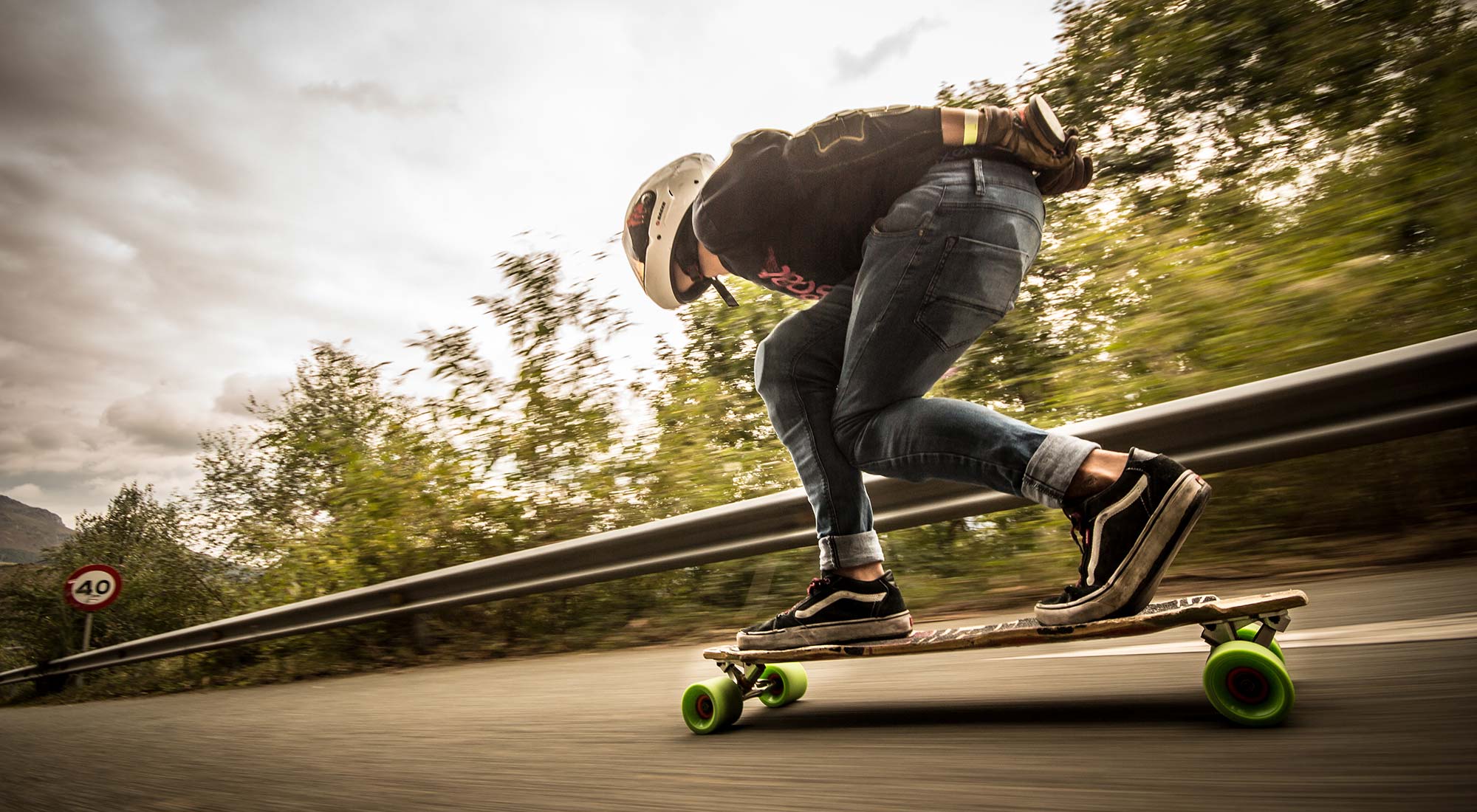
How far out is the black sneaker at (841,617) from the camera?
1.79 m

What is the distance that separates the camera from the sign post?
971 cm

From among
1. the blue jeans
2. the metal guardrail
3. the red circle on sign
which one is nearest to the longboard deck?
the blue jeans

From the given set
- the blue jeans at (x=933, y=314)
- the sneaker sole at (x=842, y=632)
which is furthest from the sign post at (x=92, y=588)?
the blue jeans at (x=933, y=314)

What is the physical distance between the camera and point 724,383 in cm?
507

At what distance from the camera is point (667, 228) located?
2.05 metres

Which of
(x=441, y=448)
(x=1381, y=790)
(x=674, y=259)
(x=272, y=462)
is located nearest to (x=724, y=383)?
(x=441, y=448)

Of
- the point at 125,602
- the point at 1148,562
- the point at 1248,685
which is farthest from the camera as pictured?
the point at 125,602

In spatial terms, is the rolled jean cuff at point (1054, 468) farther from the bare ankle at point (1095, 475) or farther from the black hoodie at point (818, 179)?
the black hoodie at point (818, 179)

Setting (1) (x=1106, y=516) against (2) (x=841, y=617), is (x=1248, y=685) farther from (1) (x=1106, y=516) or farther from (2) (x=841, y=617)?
(2) (x=841, y=617)

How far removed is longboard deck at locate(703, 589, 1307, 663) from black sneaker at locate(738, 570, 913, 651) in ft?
0.08

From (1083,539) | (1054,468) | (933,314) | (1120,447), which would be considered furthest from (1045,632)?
(1120,447)

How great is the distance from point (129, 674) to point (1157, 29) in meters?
11.9

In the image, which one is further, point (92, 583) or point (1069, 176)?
point (92, 583)

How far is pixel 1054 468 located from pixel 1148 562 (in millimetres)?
227
